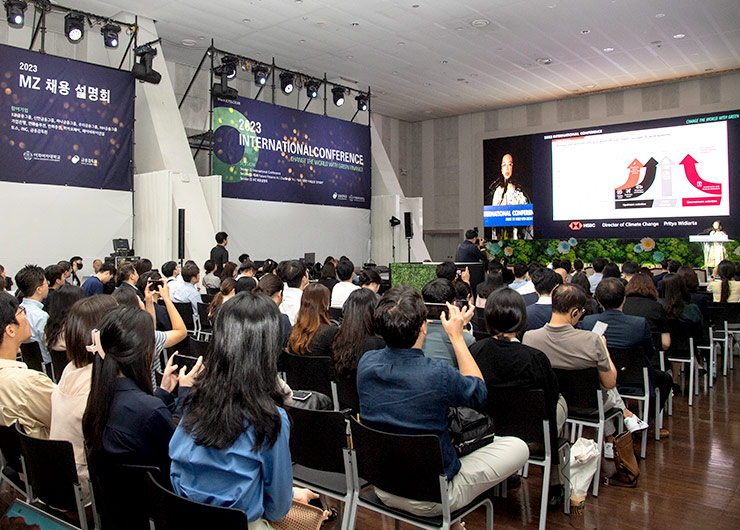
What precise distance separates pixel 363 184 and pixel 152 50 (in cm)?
581

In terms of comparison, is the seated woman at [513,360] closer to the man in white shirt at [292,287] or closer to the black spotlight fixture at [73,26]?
the man in white shirt at [292,287]

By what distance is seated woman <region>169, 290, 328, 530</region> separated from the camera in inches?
59.4

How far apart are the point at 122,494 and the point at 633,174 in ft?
45.1

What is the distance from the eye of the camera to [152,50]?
30.6 ft

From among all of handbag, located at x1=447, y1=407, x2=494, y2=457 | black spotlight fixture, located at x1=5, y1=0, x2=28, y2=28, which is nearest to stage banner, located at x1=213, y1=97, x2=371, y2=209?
black spotlight fixture, located at x1=5, y1=0, x2=28, y2=28

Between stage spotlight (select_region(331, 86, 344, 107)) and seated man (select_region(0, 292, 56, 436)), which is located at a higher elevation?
stage spotlight (select_region(331, 86, 344, 107))

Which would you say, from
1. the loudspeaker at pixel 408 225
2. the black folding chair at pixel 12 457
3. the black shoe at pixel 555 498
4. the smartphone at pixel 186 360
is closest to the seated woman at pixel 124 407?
the black folding chair at pixel 12 457

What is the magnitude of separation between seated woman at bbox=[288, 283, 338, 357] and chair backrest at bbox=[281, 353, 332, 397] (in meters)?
0.14

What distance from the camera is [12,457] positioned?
2.29 m

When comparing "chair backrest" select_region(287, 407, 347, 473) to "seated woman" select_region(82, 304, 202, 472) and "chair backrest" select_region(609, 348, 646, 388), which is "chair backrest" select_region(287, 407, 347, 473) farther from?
"chair backrest" select_region(609, 348, 646, 388)

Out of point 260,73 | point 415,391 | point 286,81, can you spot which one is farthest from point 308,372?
point 286,81

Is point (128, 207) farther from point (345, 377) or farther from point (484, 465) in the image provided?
point (484, 465)

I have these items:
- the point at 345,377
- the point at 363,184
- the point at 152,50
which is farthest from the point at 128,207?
the point at 345,377

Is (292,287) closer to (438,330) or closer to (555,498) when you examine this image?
(438,330)
